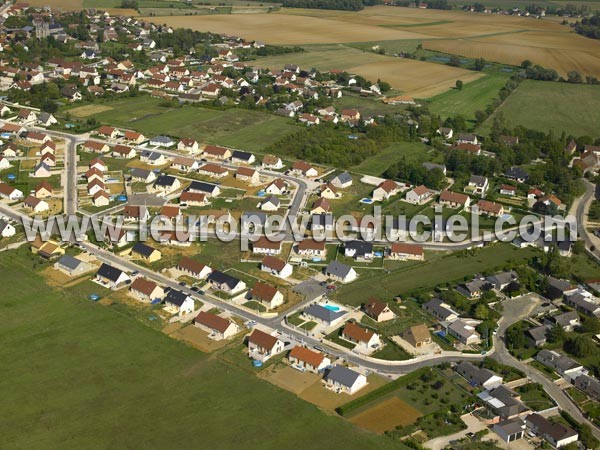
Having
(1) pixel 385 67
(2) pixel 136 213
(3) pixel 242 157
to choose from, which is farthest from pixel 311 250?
(1) pixel 385 67

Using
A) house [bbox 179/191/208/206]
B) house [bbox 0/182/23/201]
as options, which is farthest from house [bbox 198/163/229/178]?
house [bbox 0/182/23/201]

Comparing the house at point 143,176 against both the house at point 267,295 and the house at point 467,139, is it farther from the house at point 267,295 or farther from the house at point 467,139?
the house at point 467,139

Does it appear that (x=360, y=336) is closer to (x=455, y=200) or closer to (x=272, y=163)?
(x=455, y=200)

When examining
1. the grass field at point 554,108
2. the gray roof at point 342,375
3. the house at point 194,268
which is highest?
the grass field at point 554,108

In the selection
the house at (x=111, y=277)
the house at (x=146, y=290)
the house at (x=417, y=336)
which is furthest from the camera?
the house at (x=111, y=277)

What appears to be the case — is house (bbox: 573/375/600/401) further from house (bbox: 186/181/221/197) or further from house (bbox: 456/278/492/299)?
house (bbox: 186/181/221/197)

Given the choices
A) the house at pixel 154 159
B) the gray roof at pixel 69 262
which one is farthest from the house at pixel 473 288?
the house at pixel 154 159

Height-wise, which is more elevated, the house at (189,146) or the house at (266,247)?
the house at (189,146)
